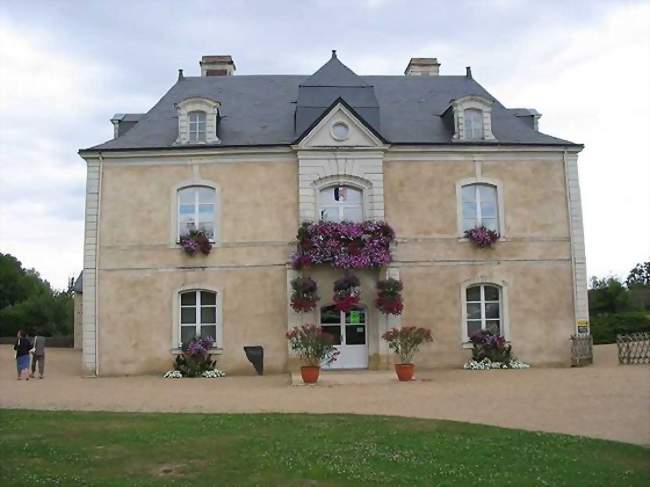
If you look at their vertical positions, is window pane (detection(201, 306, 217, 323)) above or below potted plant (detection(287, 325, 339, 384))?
above

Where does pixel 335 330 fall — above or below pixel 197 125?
below

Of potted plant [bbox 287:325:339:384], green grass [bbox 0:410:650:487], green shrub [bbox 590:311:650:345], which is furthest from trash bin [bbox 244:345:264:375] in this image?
green shrub [bbox 590:311:650:345]

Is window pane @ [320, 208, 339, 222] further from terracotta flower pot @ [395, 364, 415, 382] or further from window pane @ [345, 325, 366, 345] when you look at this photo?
Result: terracotta flower pot @ [395, 364, 415, 382]

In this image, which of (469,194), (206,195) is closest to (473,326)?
(469,194)

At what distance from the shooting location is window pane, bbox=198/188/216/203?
62.0 ft

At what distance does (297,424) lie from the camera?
988 centimetres

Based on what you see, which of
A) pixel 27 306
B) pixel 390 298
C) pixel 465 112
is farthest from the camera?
pixel 27 306

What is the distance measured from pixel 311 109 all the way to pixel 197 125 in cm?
297

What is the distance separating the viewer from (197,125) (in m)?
19.2

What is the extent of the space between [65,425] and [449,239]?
11500 mm

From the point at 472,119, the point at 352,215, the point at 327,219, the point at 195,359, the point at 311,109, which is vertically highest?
the point at 311,109

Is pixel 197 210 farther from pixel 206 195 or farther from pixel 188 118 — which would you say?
pixel 188 118

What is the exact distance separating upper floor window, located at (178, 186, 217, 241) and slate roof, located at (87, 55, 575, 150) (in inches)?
47.8

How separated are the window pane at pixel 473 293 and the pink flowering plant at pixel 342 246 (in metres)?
2.41
